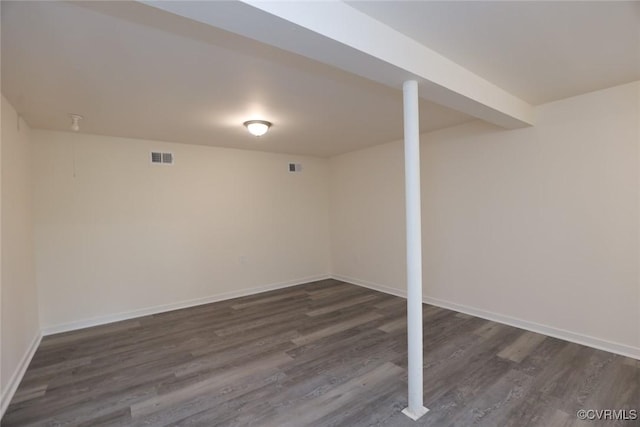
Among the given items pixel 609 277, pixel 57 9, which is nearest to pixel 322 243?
pixel 609 277

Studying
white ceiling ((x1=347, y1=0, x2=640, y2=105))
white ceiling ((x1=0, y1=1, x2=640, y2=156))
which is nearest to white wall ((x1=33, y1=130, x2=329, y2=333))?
white ceiling ((x1=0, y1=1, x2=640, y2=156))

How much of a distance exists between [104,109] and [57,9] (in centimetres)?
165

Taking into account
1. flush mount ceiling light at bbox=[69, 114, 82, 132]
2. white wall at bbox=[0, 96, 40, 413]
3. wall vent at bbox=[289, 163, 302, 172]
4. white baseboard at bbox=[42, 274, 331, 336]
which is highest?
flush mount ceiling light at bbox=[69, 114, 82, 132]

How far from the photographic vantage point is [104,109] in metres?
3.00

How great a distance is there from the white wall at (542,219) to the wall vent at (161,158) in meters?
3.33

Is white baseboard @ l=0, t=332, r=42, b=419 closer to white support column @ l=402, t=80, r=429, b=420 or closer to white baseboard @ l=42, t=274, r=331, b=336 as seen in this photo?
white baseboard @ l=42, t=274, r=331, b=336

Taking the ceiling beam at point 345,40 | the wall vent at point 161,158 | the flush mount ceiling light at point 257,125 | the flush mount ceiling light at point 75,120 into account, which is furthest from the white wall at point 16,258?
the ceiling beam at point 345,40

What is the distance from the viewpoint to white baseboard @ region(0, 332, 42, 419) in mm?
2256

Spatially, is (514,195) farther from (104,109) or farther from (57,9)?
(104,109)

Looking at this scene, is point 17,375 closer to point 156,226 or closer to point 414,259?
point 156,226

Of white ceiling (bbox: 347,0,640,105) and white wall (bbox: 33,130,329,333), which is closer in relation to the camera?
white ceiling (bbox: 347,0,640,105)

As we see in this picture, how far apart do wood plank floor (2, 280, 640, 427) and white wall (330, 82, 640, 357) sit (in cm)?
35

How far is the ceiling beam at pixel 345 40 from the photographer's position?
1340 millimetres

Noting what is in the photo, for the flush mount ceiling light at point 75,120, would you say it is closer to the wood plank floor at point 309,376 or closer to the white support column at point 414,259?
the wood plank floor at point 309,376
